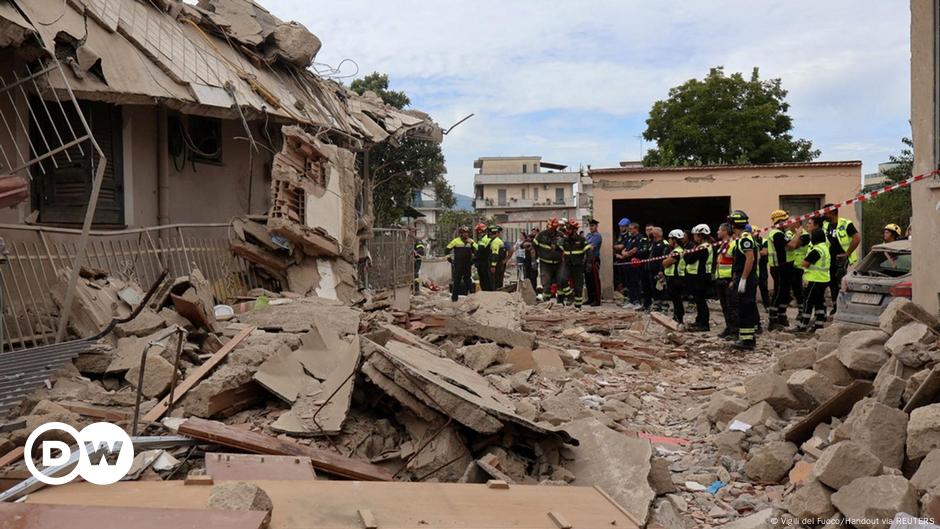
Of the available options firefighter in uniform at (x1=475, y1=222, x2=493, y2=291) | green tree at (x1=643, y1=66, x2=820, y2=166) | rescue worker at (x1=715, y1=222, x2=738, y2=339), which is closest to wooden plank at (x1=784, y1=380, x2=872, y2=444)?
rescue worker at (x1=715, y1=222, x2=738, y2=339)

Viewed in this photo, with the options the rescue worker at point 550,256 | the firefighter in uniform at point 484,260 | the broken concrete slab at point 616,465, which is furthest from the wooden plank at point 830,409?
the firefighter in uniform at point 484,260

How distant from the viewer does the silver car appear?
30.6 feet

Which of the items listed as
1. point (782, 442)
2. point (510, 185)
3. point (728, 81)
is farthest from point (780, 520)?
point (510, 185)

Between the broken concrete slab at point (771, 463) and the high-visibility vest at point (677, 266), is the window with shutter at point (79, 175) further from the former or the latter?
the high-visibility vest at point (677, 266)

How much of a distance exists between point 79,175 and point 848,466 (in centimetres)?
887

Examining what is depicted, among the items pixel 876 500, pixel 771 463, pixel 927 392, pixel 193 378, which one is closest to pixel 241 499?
pixel 193 378

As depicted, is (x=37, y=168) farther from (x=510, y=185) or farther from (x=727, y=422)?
(x=510, y=185)

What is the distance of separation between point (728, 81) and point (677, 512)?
31.7m

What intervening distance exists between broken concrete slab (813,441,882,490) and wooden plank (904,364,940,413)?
2.69 feet

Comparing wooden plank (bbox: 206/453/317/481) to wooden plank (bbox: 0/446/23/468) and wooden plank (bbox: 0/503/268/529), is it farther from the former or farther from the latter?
Result: wooden plank (bbox: 0/446/23/468)

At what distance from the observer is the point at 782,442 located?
5.56 meters

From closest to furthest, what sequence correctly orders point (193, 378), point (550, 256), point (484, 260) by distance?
1. point (193, 378)
2. point (550, 256)
3. point (484, 260)

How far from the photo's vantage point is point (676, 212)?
2389 cm

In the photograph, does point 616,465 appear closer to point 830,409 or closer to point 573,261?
point 830,409
